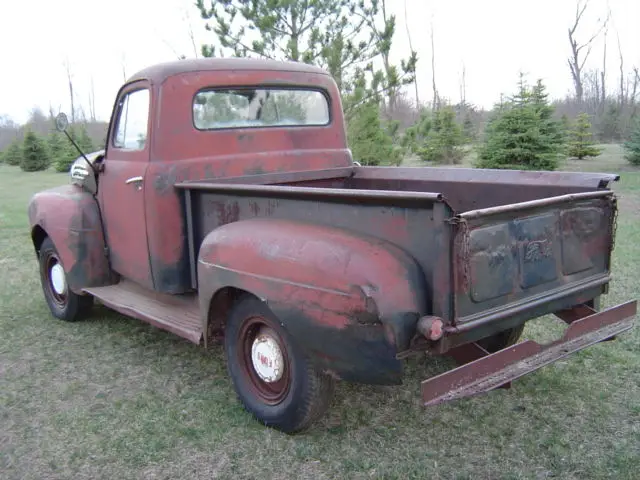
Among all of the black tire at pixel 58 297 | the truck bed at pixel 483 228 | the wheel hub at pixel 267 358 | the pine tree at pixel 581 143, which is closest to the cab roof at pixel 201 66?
the truck bed at pixel 483 228

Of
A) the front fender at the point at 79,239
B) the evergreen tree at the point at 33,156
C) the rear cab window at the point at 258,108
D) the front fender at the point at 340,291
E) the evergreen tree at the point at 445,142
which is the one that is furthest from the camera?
the evergreen tree at the point at 33,156

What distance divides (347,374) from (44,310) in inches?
145

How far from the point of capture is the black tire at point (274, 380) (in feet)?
9.29

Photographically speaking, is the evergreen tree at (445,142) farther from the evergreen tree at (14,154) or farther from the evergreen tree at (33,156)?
the evergreen tree at (14,154)

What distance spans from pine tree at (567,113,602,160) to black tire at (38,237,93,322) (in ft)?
50.9

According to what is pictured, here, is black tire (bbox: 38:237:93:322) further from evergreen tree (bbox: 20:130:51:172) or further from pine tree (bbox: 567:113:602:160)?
evergreen tree (bbox: 20:130:51:172)

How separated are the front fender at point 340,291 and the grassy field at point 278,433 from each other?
585mm

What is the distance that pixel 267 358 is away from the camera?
3064 millimetres

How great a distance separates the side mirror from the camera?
150 inches

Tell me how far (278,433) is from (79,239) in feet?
7.39

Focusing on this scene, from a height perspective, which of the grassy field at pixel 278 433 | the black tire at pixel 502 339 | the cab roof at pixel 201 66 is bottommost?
the grassy field at pixel 278 433

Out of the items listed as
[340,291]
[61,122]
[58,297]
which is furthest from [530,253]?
[58,297]

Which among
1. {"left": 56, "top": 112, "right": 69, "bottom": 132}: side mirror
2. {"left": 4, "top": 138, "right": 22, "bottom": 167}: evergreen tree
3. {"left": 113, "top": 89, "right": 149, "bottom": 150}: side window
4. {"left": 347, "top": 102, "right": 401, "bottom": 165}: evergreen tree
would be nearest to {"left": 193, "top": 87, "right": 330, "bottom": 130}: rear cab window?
{"left": 113, "top": 89, "right": 149, "bottom": 150}: side window

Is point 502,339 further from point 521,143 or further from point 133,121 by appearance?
point 521,143
